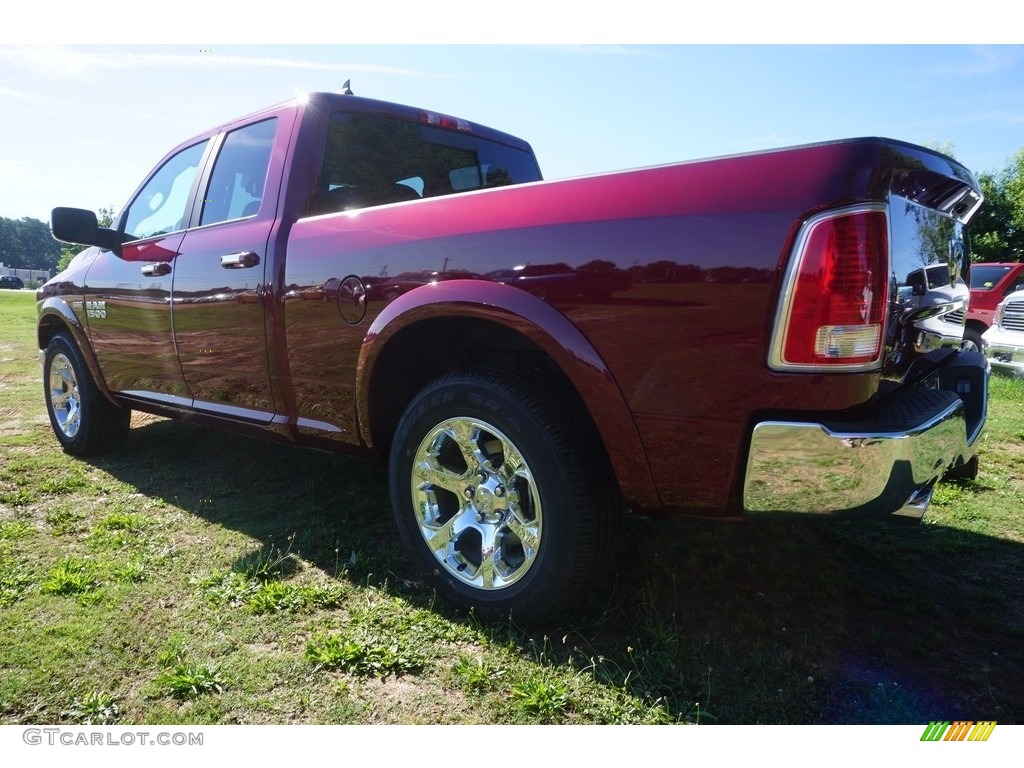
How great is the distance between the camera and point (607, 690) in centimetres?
200

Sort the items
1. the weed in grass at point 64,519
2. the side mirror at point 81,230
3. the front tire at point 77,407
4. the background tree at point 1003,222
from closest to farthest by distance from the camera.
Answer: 1. the weed in grass at point 64,519
2. the side mirror at point 81,230
3. the front tire at point 77,407
4. the background tree at point 1003,222

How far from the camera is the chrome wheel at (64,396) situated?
4586mm

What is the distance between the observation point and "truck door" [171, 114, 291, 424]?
308cm

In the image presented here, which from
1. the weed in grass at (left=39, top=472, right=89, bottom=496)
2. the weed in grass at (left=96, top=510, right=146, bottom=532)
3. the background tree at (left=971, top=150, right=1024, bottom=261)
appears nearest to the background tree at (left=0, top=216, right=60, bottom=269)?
the background tree at (left=971, top=150, right=1024, bottom=261)

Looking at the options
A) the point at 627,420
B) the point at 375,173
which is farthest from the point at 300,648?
the point at 375,173

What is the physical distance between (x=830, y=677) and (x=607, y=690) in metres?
0.67

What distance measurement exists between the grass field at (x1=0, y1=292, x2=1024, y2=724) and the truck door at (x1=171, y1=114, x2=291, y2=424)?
0.66m

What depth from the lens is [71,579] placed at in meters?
2.69

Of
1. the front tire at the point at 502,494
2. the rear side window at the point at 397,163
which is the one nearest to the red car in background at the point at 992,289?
the rear side window at the point at 397,163

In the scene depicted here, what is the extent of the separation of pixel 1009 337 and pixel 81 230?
861 centimetres

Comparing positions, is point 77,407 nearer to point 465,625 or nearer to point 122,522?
point 122,522

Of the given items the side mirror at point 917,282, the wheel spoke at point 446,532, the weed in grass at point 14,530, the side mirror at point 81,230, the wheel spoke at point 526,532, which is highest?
the side mirror at point 81,230

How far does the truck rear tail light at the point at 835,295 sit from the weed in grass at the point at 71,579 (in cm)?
263

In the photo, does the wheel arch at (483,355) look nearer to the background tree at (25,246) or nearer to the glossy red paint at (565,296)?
the glossy red paint at (565,296)
